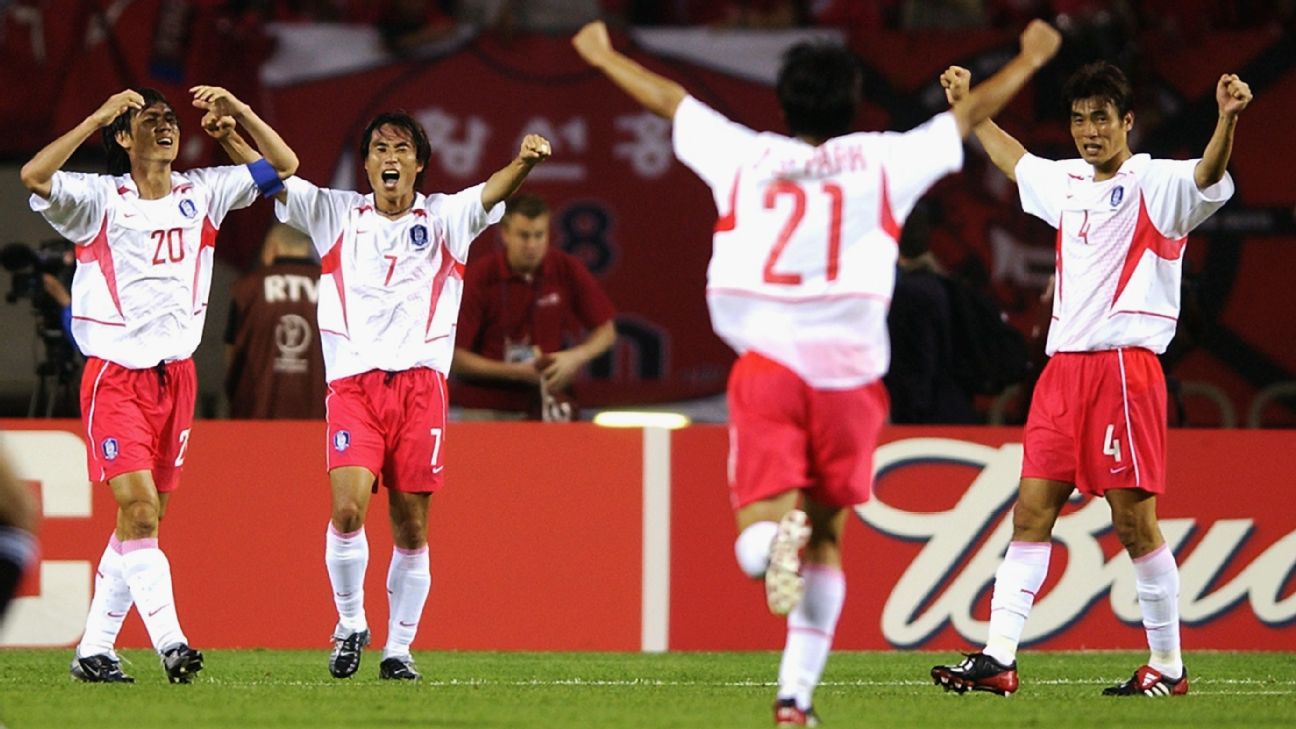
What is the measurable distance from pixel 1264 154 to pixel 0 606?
11.0m

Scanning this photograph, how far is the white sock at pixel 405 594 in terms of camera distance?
902cm

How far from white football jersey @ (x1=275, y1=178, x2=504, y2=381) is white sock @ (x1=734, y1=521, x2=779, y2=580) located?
2.76 metres

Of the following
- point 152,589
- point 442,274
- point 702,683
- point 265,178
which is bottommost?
point 702,683

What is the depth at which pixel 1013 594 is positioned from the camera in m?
8.30

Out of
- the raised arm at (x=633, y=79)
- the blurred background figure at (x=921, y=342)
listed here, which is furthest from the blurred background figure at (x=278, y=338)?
the raised arm at (x=633, y=79)

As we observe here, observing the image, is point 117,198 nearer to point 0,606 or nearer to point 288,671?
point 288,671

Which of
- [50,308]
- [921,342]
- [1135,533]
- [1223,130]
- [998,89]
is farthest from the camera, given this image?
[50,308]

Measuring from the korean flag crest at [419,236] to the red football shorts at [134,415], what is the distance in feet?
3.36

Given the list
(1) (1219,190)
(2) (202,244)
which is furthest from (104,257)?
(1) (1219,190)

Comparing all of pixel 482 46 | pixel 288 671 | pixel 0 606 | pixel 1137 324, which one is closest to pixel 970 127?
pixel 1137 324

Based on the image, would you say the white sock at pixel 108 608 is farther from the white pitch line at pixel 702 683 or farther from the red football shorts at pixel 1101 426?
the red football shorts at pixel 1101 426

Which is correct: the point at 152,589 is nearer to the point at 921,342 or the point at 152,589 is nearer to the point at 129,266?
the point at 129,266

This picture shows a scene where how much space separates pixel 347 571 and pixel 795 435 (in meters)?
2.96

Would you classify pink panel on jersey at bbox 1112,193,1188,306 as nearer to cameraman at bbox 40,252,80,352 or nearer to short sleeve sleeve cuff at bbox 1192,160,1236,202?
short sleeve sleeve cuff at bbox 1192,160,1236,202
